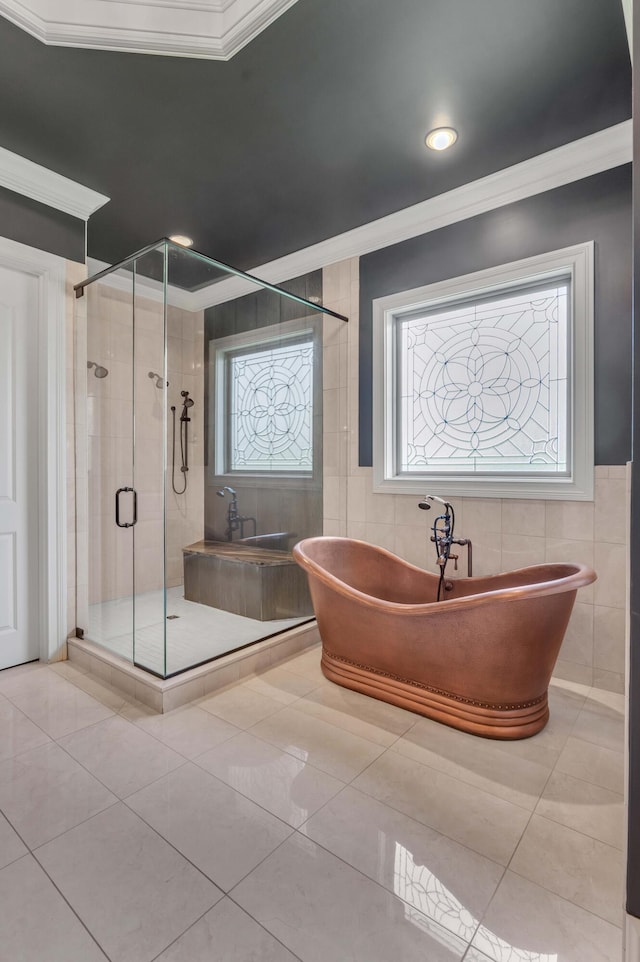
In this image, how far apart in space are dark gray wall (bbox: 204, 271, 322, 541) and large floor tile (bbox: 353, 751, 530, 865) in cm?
173

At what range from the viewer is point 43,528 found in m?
2.68

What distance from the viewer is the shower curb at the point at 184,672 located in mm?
2158

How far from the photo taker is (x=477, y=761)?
5.82 feet

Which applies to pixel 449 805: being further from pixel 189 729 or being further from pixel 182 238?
pixel 182 238

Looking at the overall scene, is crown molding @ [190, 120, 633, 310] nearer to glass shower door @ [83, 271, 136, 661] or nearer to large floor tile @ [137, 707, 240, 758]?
glass shower door @ [83, 271, 136, 661]

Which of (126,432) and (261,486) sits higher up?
(126,432)

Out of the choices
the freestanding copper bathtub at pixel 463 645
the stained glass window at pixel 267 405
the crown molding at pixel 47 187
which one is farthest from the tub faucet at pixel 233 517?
the crown molding at pixel 47 187

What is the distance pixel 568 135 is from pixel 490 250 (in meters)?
0.59

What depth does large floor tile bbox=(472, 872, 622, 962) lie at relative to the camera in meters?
1.06

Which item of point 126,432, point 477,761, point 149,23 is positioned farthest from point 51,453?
point 477,761

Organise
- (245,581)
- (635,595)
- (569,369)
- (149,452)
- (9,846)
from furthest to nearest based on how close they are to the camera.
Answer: (245,581), (149,452), (569,369), (9,846), (635,595)

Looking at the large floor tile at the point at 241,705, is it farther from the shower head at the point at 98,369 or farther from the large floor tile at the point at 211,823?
the shower head at the point at 98,369

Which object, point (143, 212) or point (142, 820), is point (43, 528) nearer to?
point (142, 820)

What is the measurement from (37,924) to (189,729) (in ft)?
2.81
